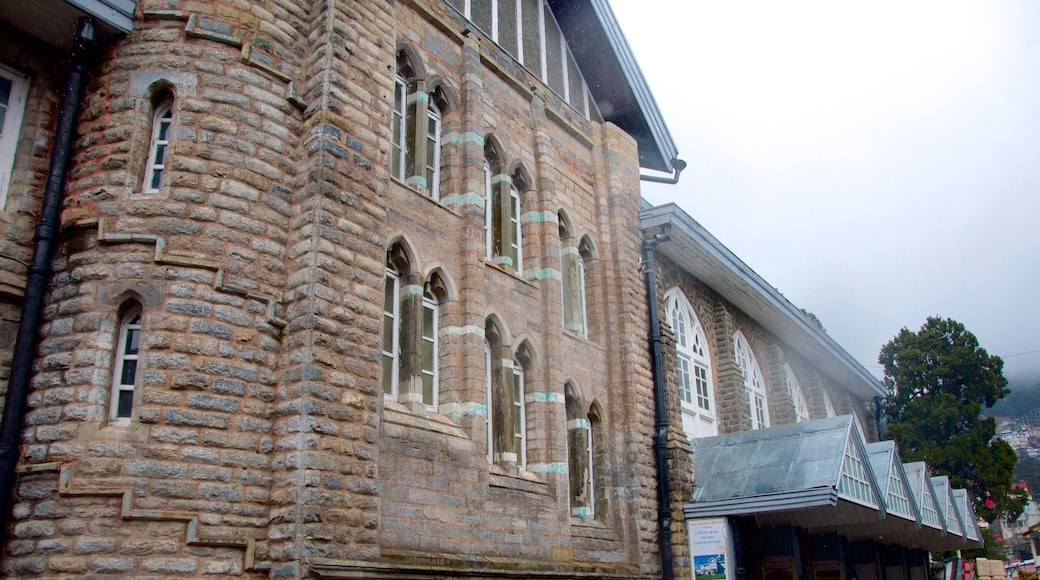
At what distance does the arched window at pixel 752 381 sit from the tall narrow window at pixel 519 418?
8.76 meters

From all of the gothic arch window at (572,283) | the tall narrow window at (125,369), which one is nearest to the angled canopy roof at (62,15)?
the tall narrow window at (125,369)

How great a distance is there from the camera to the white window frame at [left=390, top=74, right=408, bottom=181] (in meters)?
11.7

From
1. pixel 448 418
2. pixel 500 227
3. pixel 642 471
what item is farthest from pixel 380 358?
pixel 642 471

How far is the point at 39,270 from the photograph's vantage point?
8445 mm

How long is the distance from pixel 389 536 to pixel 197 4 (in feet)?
19.0

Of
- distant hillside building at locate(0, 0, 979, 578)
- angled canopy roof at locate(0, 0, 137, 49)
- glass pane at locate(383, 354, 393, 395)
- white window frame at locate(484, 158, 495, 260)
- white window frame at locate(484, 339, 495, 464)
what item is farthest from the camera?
white window frame at locate(484, 158, 495, 260)

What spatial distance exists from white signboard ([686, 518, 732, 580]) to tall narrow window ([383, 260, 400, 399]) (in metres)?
5.96

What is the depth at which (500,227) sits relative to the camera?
13.3m

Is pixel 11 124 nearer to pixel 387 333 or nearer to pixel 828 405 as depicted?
pixel 387 333

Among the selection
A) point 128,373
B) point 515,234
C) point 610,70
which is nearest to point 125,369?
point 128,373

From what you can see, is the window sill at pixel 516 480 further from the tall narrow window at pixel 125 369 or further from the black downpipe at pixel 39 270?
the black downpipe at pixel 39 270

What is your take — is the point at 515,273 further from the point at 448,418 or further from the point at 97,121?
the point at 97,121

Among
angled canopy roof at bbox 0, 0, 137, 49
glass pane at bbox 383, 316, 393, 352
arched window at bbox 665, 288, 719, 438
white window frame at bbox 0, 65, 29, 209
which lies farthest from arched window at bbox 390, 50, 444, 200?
arched window at bbox 665, 288, 719, 438

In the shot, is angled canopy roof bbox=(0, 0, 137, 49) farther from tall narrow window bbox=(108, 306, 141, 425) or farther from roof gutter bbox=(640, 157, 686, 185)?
roof gutter bbox=(640, 157, 686, 185)
